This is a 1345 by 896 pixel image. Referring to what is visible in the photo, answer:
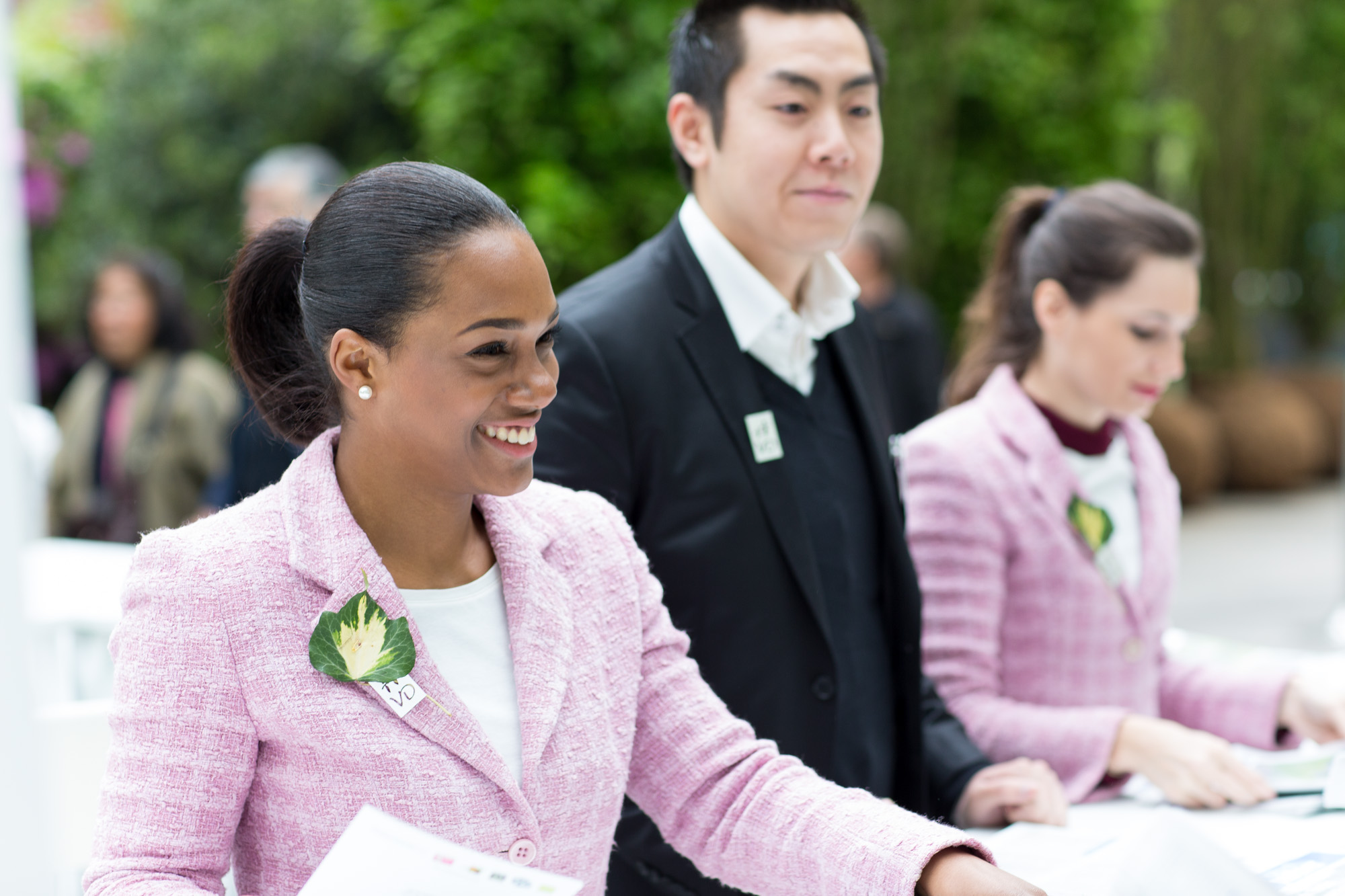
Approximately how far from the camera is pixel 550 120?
233 inches

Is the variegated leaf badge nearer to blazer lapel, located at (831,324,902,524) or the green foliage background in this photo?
blazer lapel, located at (831,324,902,524)

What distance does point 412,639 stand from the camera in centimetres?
129

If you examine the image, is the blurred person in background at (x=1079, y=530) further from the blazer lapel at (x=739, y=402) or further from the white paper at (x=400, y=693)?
the white paper at (x=400, y=693)

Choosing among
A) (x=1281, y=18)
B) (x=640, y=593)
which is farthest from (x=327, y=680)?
(x=1281, y=18)

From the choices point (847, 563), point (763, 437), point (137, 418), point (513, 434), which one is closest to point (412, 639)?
point (513, 434)

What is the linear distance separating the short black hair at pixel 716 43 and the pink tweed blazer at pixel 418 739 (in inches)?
31.9

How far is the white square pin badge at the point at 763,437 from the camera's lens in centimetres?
190

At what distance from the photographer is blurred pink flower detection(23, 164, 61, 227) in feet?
24.9

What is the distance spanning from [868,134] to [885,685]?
0.82m

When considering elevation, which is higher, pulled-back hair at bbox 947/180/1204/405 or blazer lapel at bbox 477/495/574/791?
pulled-back hair at bbox 947/180/1204/405

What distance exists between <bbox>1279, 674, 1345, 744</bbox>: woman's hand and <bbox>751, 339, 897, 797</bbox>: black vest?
0.69 metres

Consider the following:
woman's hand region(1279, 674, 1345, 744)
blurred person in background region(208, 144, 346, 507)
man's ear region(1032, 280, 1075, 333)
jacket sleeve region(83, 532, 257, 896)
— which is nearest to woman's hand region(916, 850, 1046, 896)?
jacket sleeve region(83, 532, 257, 896)

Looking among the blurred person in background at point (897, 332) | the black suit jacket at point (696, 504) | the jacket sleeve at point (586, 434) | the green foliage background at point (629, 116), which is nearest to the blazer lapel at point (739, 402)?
the black suit jacket at point (696, 504)

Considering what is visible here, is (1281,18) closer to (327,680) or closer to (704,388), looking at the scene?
(704,388)
